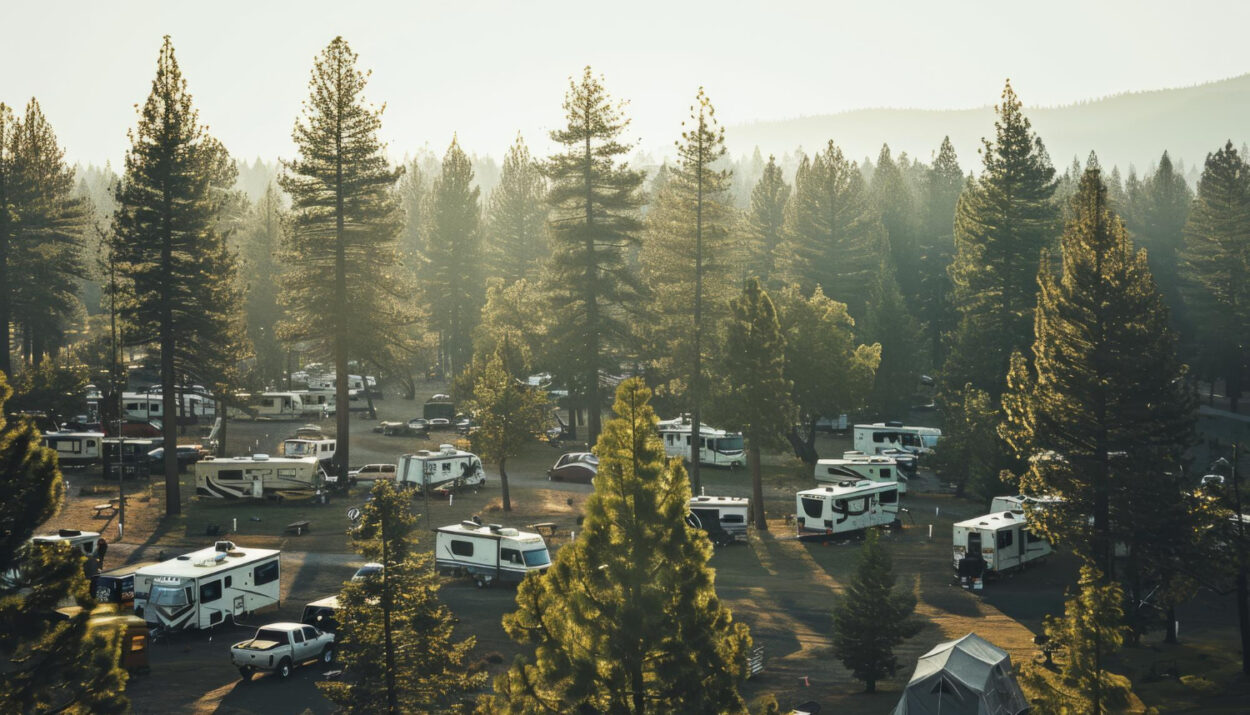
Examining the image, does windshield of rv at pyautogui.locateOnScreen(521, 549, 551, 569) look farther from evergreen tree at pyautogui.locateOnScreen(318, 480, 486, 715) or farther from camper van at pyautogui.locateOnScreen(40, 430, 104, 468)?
camper van at pyautogui.locateOnScreen(40, 430, 104, 468)

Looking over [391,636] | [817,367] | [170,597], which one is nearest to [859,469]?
[817,367]

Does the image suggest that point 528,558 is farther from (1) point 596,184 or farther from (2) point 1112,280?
(1) point 596,184

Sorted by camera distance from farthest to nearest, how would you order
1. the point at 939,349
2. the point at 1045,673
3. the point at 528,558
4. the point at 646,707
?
the point at 939,349 → the point at 528,558 → the point at 1045,673 → the point at 646,707

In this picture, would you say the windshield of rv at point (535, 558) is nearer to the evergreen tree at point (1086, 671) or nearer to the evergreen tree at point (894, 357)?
the evergreen tree at point (1086, 671)

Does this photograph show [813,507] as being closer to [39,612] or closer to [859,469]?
[859,469]

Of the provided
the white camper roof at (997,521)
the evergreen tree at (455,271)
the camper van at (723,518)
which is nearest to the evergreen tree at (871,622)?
the white camper roof at (997,521)

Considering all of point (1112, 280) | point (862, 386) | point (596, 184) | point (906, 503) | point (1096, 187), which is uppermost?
point (596, 184)

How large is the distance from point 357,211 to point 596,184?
1399 cm

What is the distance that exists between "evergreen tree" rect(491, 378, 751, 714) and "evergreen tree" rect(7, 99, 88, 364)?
196ft

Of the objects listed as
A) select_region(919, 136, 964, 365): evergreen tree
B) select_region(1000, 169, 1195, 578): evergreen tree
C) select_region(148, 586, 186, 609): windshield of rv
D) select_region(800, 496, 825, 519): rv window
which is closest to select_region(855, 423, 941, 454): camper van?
select_region(800, 496, 825, 519): rv window

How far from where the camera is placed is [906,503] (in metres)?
52.5

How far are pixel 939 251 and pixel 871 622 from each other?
292 feet

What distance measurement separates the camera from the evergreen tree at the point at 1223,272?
75.9m

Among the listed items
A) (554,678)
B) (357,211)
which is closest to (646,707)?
(554,678)
